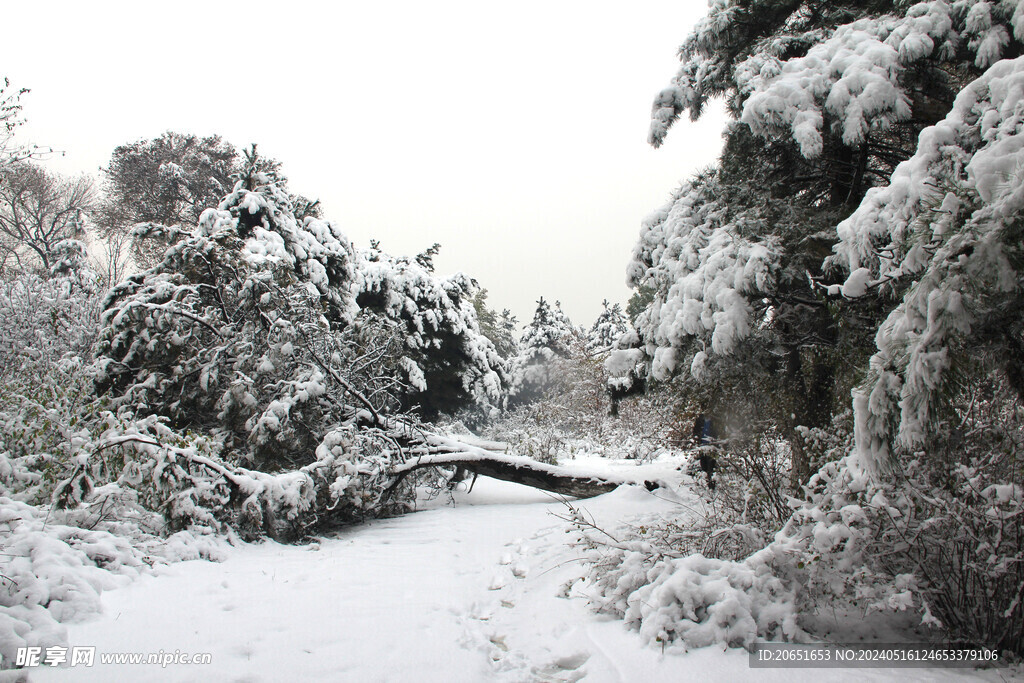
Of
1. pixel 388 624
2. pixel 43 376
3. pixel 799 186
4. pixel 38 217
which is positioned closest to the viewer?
pixel 388 624

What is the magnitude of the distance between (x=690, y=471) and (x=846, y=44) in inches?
169

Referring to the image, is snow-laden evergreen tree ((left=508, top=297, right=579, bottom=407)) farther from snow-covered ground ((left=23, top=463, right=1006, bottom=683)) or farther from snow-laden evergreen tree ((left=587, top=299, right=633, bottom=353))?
snow-covered ground ((left=23, top=463, right=1006, bottom=683))

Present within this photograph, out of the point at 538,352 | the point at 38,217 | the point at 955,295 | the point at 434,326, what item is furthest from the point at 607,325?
the point at 955,295

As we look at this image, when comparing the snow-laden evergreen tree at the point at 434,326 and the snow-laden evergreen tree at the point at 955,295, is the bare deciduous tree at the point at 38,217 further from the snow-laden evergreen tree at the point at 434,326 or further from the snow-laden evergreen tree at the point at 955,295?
the snow-laden evergreen tree at the point at 955,295

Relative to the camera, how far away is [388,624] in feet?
9.89

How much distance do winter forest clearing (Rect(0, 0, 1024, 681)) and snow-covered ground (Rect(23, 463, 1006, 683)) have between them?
3 centimetres

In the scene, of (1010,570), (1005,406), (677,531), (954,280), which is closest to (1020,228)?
(954,280)

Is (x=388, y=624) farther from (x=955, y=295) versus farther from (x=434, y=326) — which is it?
(x=434, y=326)

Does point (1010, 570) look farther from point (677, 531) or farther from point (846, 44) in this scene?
point (846, 44)

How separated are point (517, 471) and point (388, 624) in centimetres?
394

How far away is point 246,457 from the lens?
595 centimetres

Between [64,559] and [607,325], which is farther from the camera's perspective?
[607,325]

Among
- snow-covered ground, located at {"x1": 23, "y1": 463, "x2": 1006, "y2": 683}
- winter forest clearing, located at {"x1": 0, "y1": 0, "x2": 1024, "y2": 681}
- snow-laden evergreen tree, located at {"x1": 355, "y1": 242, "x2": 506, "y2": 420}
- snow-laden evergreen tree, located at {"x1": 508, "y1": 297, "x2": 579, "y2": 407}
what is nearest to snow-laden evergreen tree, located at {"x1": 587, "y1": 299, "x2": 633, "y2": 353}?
snow-laden evergreen tree, located at {"x1": 508, "y1": 297, "x2": 579, "y2": 407}

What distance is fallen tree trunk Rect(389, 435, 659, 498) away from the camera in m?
6.49
